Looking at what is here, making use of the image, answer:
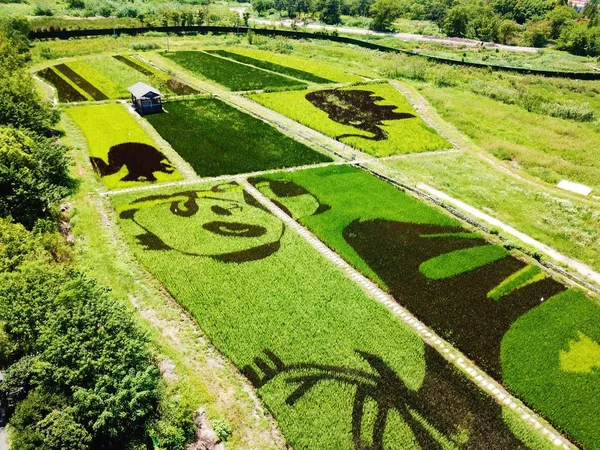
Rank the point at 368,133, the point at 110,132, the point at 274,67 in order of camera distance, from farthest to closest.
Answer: the point at 274,67 → the point at 368,133 → the point at 110,132

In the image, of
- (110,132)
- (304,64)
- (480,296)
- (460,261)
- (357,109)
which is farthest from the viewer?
(304,64)

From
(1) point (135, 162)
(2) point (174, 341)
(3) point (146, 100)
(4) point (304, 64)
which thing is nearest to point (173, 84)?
(3) point (146, 100)

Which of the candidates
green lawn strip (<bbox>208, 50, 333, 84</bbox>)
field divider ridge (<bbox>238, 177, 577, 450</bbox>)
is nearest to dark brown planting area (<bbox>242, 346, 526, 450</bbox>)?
field divider ridge (<bbox>238, 177, 577, 450</bbox>)

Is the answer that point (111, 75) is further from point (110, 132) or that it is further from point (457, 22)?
point (457, 22)

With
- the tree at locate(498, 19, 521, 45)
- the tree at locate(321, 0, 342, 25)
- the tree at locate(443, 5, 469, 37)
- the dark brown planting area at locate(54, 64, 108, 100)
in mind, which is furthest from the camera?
the tree at locate(321, 0, 342, 25)

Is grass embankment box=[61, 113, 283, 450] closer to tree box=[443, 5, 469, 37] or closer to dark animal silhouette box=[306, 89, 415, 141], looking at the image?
dark animal silhouette box=[306, 89, 415, 141]

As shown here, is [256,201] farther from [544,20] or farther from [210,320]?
[544,20]

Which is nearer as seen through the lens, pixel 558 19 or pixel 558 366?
pixel 558 366

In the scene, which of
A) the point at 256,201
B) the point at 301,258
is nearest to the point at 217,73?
the point at 256,201
